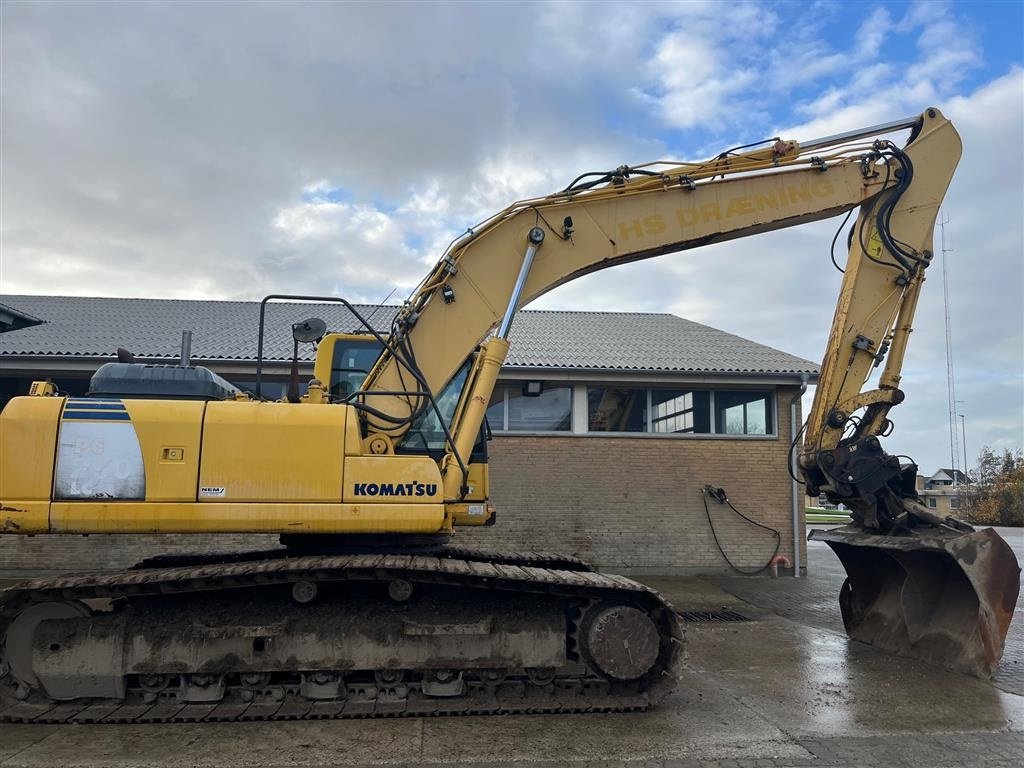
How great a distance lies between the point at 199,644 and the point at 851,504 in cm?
570

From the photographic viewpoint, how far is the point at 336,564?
16.8ft

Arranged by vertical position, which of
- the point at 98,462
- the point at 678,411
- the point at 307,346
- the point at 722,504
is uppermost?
the point at 307,346

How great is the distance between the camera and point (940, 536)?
6.36m

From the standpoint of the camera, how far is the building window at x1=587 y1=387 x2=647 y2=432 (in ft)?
40.9

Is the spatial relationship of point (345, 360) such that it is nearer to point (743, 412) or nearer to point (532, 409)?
point (532, 409)

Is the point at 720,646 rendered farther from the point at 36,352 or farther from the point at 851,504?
the point at 36,352

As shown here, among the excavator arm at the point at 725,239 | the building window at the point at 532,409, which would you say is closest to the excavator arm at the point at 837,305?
the excavator arm at the point at 725,239

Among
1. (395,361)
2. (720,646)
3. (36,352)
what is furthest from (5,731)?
(36,352)

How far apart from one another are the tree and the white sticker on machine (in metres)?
40.5

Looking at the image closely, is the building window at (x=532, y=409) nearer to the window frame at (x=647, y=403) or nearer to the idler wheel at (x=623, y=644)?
the window frame at (x=647, y=403)

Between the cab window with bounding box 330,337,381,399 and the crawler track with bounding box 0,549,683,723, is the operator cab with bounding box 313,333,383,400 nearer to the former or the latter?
the cab window with bounding box 330,337,381,399

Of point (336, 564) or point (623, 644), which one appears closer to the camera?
point (336, 564)

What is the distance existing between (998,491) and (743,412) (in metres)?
32.8

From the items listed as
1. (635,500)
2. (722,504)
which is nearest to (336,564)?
(635,500)
